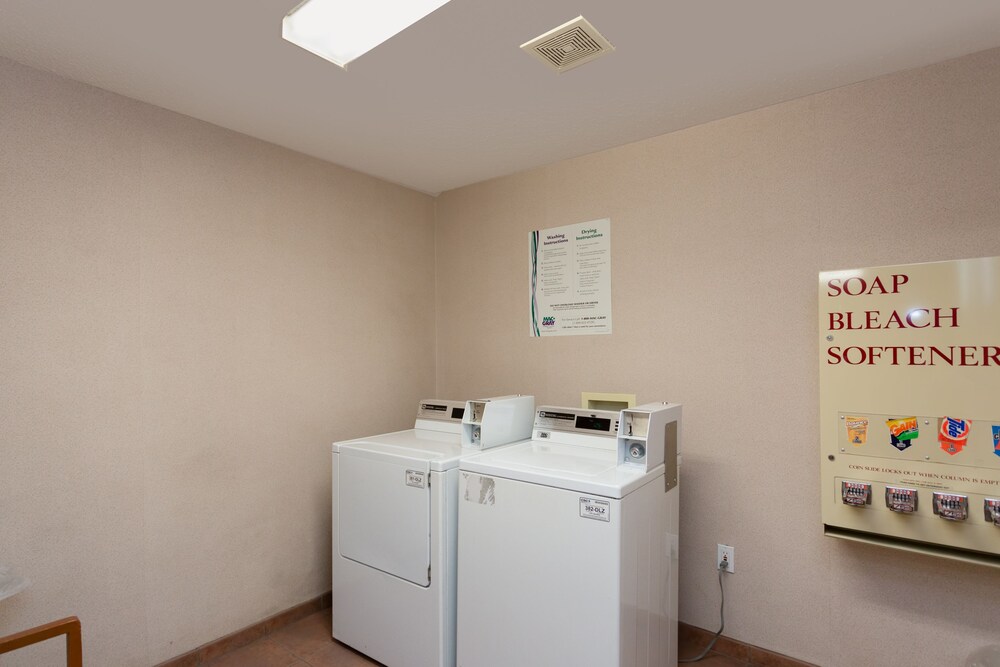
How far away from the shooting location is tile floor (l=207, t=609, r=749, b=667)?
223 centimetres

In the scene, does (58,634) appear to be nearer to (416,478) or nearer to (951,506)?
(416,478)

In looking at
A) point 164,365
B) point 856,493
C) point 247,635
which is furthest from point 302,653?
point 856,493

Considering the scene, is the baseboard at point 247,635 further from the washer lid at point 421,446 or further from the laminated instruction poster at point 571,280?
the laminated instruction poster at point 571,280

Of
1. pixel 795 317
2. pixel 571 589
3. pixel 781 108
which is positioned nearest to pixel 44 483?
pixel 571 589

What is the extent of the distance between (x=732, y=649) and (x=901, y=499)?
99 cm

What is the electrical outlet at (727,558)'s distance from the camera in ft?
7.38

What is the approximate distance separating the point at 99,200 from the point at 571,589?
7.32ft

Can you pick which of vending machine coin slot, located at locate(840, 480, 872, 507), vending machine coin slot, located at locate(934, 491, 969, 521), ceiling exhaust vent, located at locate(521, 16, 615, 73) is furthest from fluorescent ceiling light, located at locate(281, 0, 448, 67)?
vending machine coin slot, located at locate(934, 491, 969, 521)

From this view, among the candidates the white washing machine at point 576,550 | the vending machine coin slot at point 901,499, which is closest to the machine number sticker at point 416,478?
the white washing machine at point 576,550

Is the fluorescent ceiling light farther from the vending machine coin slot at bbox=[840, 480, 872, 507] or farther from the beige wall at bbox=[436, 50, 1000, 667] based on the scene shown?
the vending machine coin slot at bbox=[840, 480, 872, 507]

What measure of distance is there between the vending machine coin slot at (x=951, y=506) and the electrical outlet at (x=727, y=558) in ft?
2.55

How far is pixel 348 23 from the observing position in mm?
1564

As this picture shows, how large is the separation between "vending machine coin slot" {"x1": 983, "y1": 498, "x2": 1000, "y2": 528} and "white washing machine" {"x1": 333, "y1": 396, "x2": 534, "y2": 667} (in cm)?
168

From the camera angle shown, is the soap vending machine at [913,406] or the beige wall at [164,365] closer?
the soap vending machine at [913,406]
